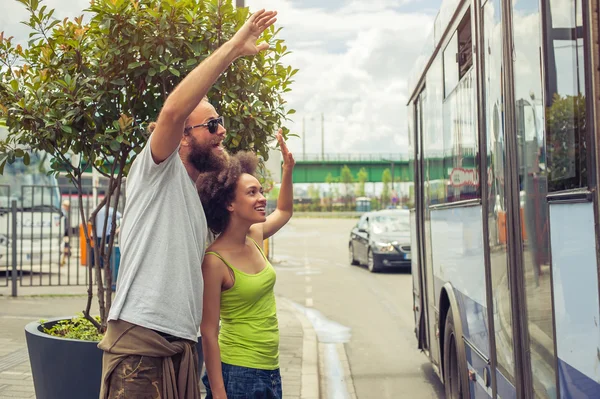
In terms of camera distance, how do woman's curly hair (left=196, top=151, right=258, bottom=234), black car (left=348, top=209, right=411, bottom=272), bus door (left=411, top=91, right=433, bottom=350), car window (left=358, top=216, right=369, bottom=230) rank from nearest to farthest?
1. woman's curly hair (left=196, top=151, right=258, bottom=234)
2. bus door (left=411, top=91, right=433, bottom=350)
3. black car (left=348, top=209, right=411, bottom=272)
4. car window (left=358, top=216, right=369, bottom=230)

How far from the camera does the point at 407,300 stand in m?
13.5

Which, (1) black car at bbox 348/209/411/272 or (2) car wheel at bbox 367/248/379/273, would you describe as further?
(2) car wheel at bbox 367/248/379/273

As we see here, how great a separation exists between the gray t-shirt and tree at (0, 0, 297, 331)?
5.62ft

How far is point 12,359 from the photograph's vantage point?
7.16m

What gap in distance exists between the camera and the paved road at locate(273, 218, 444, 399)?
283 inches

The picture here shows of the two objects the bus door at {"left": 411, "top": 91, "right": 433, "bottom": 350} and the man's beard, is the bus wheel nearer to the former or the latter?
the bus door at {"left": 411, "top": 91, "right": 433, "bottom": 350}

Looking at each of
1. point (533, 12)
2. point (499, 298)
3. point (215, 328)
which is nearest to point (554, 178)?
point (533, 12)

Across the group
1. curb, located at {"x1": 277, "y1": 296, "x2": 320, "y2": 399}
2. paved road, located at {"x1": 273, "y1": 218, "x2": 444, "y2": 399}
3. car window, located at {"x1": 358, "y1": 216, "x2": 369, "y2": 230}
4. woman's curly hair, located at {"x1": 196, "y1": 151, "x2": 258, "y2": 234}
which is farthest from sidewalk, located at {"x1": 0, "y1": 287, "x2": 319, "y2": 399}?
car window, located at {"x1": 358, "y1": 216, "x2": 369, "y2": 230}

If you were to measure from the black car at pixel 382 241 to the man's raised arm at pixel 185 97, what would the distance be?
1551 cm

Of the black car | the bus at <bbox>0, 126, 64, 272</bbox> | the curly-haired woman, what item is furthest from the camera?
the black car

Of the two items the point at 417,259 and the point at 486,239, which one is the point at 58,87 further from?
the point at 417,259

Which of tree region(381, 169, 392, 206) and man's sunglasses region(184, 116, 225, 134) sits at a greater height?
tree region(381, 169, 392, 206)

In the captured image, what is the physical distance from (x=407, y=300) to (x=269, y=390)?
10.7 meters

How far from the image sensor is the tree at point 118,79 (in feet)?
14.0
